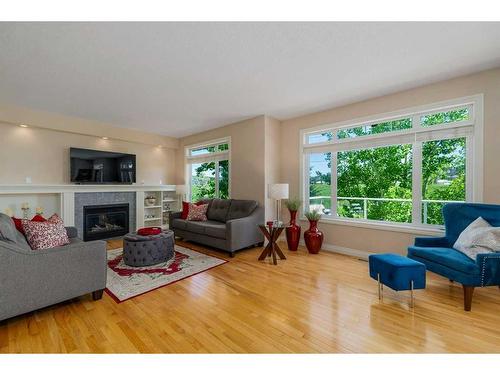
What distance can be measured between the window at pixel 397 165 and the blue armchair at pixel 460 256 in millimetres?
379

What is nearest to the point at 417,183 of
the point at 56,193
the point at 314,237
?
the point at 314,237

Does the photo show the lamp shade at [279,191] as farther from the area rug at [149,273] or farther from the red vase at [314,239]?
the area rug at [149,273]

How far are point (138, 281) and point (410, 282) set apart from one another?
9.74 feet

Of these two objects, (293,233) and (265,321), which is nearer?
(265,321)

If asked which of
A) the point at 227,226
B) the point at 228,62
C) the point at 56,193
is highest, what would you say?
the point at 228,62

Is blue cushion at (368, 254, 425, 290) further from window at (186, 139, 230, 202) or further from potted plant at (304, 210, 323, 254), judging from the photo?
window at (186, 139, 230, 202)

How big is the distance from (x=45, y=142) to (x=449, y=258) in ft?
21.8

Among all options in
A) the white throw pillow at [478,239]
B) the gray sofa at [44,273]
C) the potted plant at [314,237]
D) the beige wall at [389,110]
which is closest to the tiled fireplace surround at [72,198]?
the gray sofa at [44,273]

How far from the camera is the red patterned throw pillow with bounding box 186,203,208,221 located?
4719mm

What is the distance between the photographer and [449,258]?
227cm

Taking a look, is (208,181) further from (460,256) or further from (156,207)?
(460,256)

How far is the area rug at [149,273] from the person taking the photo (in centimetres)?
250

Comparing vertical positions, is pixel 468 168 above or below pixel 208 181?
above
